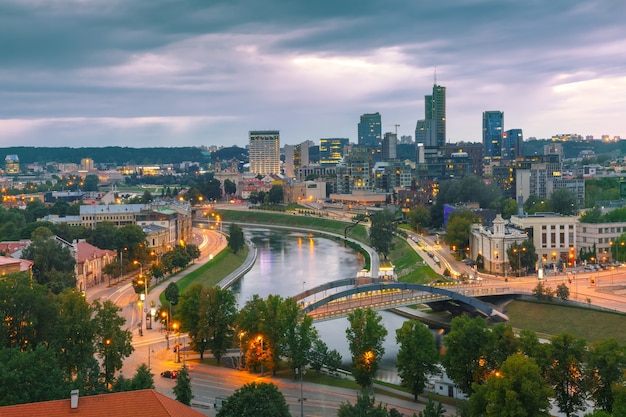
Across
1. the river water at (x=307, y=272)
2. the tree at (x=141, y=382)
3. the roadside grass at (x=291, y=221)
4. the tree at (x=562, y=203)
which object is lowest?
the river water at (x=307, y=272)

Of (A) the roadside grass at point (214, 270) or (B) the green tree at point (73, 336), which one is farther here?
(A) the roadside grass at point (214, 270)

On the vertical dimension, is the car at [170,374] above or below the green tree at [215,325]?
below

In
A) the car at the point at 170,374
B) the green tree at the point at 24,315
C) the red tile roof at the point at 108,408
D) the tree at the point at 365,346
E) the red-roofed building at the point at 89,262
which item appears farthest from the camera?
the red-roofed building at the point at 89,262

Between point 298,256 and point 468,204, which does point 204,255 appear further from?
point 468,204

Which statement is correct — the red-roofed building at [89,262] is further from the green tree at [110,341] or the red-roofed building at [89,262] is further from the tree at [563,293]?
the tree at [563,293]

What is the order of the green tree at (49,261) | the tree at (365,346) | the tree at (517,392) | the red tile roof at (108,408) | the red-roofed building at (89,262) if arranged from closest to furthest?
the red tile roof at (108,408) → the tree at (517,392) → the tree at (365,346) → the green tree at (49,261) → the red-roofed building at (89,262)

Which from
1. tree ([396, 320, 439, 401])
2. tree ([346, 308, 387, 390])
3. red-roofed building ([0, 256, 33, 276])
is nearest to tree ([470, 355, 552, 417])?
tree ([396, 320, 439, 401])

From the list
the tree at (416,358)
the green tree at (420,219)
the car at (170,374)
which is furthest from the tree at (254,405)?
the green tree at (420,219)
